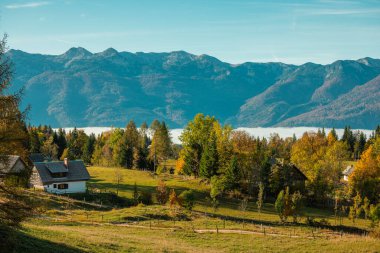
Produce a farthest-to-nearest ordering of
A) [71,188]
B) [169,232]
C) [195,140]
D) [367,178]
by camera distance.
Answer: [195,140], [367,178], [71,188], [169,232]

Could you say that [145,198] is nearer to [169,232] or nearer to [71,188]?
[71,188]

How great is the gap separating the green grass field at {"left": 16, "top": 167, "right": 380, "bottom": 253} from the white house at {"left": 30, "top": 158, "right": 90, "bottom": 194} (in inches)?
296

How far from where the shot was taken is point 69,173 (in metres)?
86.4

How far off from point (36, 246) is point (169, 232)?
859 inches

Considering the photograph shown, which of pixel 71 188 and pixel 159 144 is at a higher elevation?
pixel 159 144

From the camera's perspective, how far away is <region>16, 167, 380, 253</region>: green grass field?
39.2 metres

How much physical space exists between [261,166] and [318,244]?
1854 inches

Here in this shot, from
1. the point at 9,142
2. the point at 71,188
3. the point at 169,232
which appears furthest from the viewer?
the point at 71,188

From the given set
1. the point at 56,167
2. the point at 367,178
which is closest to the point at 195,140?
the point at 56,167

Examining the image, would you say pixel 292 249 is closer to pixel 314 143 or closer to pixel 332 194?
pixel 332 194

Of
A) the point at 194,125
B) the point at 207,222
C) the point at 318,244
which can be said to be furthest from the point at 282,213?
the point at 194,125

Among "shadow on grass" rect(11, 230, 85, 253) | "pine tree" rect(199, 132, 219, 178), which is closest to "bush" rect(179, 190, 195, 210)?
"pine tree" rect(199, 132, 219, 178)

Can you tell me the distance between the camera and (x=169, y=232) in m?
51.9

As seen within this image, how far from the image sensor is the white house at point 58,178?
275ft
